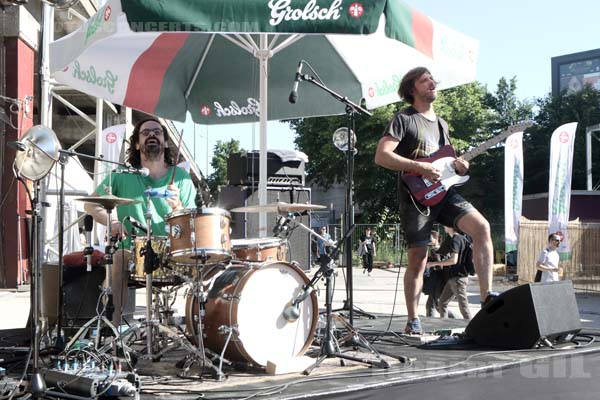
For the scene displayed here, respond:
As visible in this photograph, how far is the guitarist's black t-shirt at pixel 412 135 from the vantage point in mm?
5000

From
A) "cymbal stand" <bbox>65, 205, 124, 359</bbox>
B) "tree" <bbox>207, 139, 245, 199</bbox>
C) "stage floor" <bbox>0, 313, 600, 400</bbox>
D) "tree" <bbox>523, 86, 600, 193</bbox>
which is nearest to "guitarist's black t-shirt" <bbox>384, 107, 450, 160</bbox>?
"stage floor" <bbox>0, 313, 600, 400</bbox>

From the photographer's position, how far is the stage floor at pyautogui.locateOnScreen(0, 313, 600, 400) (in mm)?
3547

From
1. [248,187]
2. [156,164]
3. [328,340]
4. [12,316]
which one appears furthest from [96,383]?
[248,187]

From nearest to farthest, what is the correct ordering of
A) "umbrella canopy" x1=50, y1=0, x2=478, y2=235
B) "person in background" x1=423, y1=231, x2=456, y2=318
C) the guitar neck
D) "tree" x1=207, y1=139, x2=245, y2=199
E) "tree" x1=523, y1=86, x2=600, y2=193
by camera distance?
"umbrella canopy" x1=50, y1=0, x2=478, y2=235
the guitar neck
"person in background" x1=423, y1=231, x2=456, y2=318
"tree" x1=523, y1=86, x2=600, y2=193
"tree" x1=207, y1=139, x2=245, y2=199

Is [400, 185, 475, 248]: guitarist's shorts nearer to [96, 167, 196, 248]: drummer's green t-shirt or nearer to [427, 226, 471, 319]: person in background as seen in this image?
[96, 167, 196, 248]: drummer's green t-shirt

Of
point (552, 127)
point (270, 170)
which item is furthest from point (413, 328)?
point (552, 127)

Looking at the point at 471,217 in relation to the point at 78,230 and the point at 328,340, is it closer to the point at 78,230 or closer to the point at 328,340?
the point at 328,340

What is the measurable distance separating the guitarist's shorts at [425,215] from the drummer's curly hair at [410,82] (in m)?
0.82

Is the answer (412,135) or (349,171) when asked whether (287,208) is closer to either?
(349,171)

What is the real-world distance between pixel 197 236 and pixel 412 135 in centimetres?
190

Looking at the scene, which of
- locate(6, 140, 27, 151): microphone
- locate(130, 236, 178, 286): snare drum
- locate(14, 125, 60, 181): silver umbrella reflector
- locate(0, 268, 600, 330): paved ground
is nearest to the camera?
locate(6, 140, 27, 151): microphone

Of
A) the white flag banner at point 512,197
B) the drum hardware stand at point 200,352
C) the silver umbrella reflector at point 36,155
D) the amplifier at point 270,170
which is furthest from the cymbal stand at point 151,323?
the white flag banner at point 512,197

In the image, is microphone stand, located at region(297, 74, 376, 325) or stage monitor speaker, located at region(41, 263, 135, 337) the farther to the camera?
stage monitor speaker, located at region(41, 263, 135, 337)

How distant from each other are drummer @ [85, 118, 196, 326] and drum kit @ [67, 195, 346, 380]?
0.33 m
